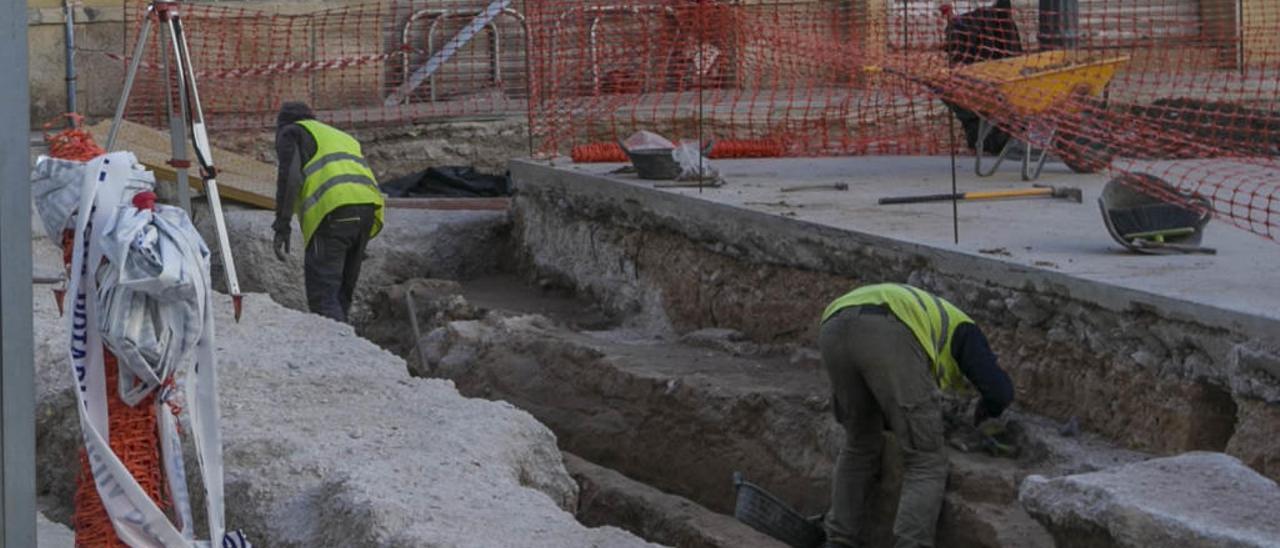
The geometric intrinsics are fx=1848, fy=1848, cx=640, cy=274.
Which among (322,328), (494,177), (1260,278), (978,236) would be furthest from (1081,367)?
(494,177)

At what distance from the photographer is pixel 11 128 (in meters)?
3.83

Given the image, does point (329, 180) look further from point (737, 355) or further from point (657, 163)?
point (737, 355)

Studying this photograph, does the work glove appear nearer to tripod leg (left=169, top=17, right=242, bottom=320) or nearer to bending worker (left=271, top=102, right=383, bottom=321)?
bending worker (left=271, top=102, right=383, bottom=321)

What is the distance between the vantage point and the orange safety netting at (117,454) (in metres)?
5.58

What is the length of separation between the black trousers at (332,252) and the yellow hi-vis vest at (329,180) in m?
0.06

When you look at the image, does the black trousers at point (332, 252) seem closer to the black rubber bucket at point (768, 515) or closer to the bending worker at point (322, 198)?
the bending worker at point (322, 198)

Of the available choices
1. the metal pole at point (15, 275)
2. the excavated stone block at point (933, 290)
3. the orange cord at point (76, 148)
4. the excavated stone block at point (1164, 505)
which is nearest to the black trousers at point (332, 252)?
the excavated stone block at point (933, 290)

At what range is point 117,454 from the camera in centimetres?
561

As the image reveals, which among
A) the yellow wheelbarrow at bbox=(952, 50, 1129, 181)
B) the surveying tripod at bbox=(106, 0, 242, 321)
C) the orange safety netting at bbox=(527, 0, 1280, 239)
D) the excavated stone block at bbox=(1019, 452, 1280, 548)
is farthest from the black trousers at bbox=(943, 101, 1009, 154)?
the excavated stone block at bbox=(1019, 452, 1280, 548)

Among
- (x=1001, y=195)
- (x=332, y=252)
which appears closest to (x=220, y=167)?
(x=332, y=252)

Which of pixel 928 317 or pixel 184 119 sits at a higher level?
pixel 184 119

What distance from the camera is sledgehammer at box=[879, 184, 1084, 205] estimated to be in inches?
429

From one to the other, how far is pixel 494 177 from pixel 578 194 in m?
2.55

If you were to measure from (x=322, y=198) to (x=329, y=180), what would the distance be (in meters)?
0.12
